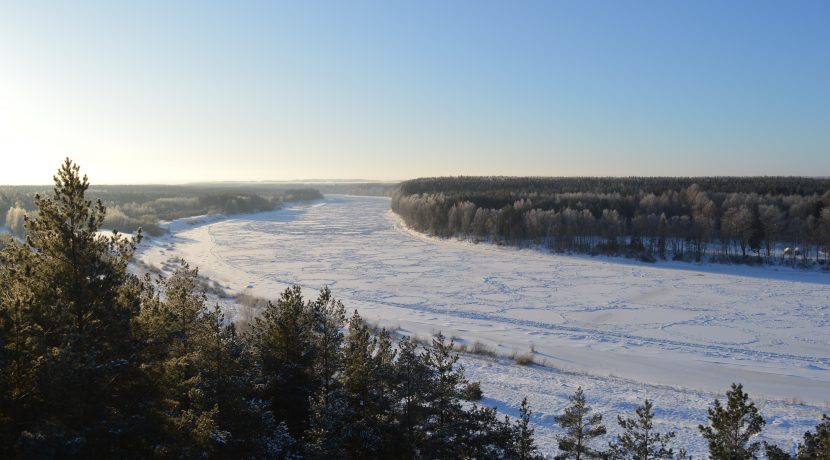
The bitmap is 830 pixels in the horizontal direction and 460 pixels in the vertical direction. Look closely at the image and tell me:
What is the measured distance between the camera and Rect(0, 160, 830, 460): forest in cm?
671

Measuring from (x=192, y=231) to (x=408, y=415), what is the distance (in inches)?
3339

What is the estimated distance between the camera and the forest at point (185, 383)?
6.71 meters

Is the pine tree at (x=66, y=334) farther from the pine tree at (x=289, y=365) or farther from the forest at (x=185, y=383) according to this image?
the pine tree at (x=289, y=365)

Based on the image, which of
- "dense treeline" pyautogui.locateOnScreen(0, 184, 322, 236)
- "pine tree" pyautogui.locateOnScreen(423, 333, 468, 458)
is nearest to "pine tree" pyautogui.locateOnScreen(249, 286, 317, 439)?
"pine tree" pyautogui.locateOnScreen(423, 333, 468, 458)

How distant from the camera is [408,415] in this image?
31.8 feet

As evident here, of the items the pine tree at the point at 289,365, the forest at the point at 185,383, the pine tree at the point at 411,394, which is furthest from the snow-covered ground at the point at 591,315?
the pine tree at the point at 289,365

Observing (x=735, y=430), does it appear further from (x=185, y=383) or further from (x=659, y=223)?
(x=659, y=223)

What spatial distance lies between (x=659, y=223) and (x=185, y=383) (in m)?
66.8

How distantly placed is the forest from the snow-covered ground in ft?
20.8

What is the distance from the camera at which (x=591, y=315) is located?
112ft

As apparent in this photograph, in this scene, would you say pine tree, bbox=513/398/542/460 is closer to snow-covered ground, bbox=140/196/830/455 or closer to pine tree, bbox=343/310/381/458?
pine tree, bbox=343/310/381/458

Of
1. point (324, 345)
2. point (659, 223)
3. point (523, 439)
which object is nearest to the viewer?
point (523, 439)

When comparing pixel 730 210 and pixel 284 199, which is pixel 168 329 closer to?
pixel 730 210

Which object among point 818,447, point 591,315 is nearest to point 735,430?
point 818,447
